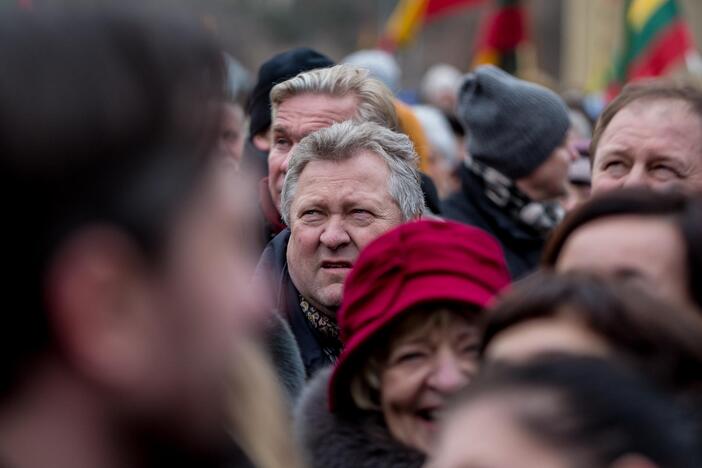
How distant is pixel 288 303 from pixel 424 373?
1.32 m

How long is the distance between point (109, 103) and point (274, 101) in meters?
3.38

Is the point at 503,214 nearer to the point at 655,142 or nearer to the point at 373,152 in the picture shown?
the point at 373,152

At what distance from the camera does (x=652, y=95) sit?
145 inches

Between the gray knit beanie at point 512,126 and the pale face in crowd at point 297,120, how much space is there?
3.24 ft

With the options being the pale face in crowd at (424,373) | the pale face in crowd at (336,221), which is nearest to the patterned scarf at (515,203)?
the pale face in crowd at (336,221)

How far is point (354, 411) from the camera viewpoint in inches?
107

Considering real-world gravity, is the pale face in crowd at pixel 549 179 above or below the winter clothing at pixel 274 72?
below

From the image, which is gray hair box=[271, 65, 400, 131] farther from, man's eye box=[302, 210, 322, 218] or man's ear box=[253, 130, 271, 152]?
man's ear box=[253, 130, 271, 152]

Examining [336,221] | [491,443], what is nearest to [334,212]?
[336,221]

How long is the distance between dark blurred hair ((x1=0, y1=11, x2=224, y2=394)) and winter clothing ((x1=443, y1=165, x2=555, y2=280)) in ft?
12.4

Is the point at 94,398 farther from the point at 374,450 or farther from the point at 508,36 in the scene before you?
the point at 508,36

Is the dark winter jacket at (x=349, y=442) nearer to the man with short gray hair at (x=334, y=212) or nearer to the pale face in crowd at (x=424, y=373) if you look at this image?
the pale face in crowd at (x=424, y=373)

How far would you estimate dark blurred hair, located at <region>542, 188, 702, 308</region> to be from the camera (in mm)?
2373

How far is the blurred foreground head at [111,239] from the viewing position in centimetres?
129
